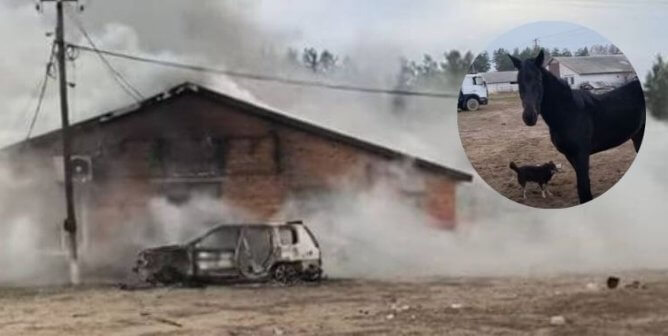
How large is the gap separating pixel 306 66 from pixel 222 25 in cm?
217

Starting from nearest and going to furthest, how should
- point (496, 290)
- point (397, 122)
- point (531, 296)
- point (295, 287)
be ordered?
1. point (531, 296)
2. point (496, 290)
3. point (295, 287)
4. point (397, 122)

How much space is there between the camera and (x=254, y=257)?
2186cm

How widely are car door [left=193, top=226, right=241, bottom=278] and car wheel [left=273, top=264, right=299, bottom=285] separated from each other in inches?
32.9

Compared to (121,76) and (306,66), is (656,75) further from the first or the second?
(121,76)

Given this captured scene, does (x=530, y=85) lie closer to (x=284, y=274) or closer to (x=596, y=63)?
(x=596, y=63)

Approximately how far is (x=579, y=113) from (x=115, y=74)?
10.2 m

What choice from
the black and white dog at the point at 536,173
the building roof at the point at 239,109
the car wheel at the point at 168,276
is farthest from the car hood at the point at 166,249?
the black and white dog at the point at 536,173

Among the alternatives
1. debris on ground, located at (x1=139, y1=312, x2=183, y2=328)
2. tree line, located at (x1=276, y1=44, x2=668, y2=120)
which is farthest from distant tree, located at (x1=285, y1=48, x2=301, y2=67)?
debris on ground, located at (x1=139, y1=312, x2=183, y2=328)

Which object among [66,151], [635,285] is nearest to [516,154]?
[635,285]

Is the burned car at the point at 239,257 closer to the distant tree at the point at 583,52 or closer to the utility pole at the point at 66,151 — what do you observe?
the utility pole at the point at 66,151

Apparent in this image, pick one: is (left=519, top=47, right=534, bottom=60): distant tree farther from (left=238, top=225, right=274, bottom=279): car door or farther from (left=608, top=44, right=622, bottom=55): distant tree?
(left=238, top=225, right=274, bottom=279): car door

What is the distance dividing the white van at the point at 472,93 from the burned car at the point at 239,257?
4664 millimetres

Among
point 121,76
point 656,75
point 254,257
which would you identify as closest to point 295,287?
point 254,257

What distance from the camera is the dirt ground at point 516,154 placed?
75.6 feet
